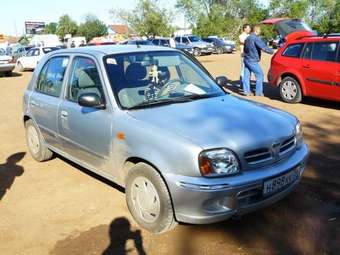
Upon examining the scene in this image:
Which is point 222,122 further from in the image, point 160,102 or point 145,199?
point 145,199

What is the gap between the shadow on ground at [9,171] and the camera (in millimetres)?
5371

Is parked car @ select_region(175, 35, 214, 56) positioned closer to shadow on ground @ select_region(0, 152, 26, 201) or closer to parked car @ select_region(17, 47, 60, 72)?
parked car @ select_region(17, 47, 60, 72)

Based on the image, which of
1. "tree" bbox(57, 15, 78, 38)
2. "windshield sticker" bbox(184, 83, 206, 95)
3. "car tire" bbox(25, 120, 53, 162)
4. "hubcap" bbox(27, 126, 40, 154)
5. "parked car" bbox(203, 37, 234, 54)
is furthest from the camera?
"tree" bbox(57, 15, 78, 38)

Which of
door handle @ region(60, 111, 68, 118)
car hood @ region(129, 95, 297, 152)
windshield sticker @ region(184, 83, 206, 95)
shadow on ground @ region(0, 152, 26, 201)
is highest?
windshield sticker @ region(184, 83, 206, 95)

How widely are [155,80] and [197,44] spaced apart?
3127cm

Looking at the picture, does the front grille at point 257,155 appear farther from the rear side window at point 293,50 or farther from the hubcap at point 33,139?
the rear side window at point 293,50

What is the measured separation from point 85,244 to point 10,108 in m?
8.49

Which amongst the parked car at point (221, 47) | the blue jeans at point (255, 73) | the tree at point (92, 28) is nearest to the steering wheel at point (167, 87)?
the blue jeans at point (255, 73)

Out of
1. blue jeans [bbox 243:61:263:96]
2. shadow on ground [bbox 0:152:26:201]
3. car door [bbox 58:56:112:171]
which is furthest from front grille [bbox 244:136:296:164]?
blue jeans [bbox 243:61:263:96]

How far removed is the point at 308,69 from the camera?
369 inches

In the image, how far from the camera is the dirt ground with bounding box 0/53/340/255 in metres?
3.72

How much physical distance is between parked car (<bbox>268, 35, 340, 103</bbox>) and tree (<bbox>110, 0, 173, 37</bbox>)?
22617mm

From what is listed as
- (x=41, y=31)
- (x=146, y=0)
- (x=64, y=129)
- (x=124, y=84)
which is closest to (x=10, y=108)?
(x=64, y=129)

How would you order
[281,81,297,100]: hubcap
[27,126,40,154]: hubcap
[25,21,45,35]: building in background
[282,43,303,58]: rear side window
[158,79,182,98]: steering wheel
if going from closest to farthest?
[158,79,182,98]: steering wheel < [27,126,40,154]: hubcap < [282,43,303,58]: rear side window < [281,81,297,100]: hubcap < [25,21,45,35]: building in background
